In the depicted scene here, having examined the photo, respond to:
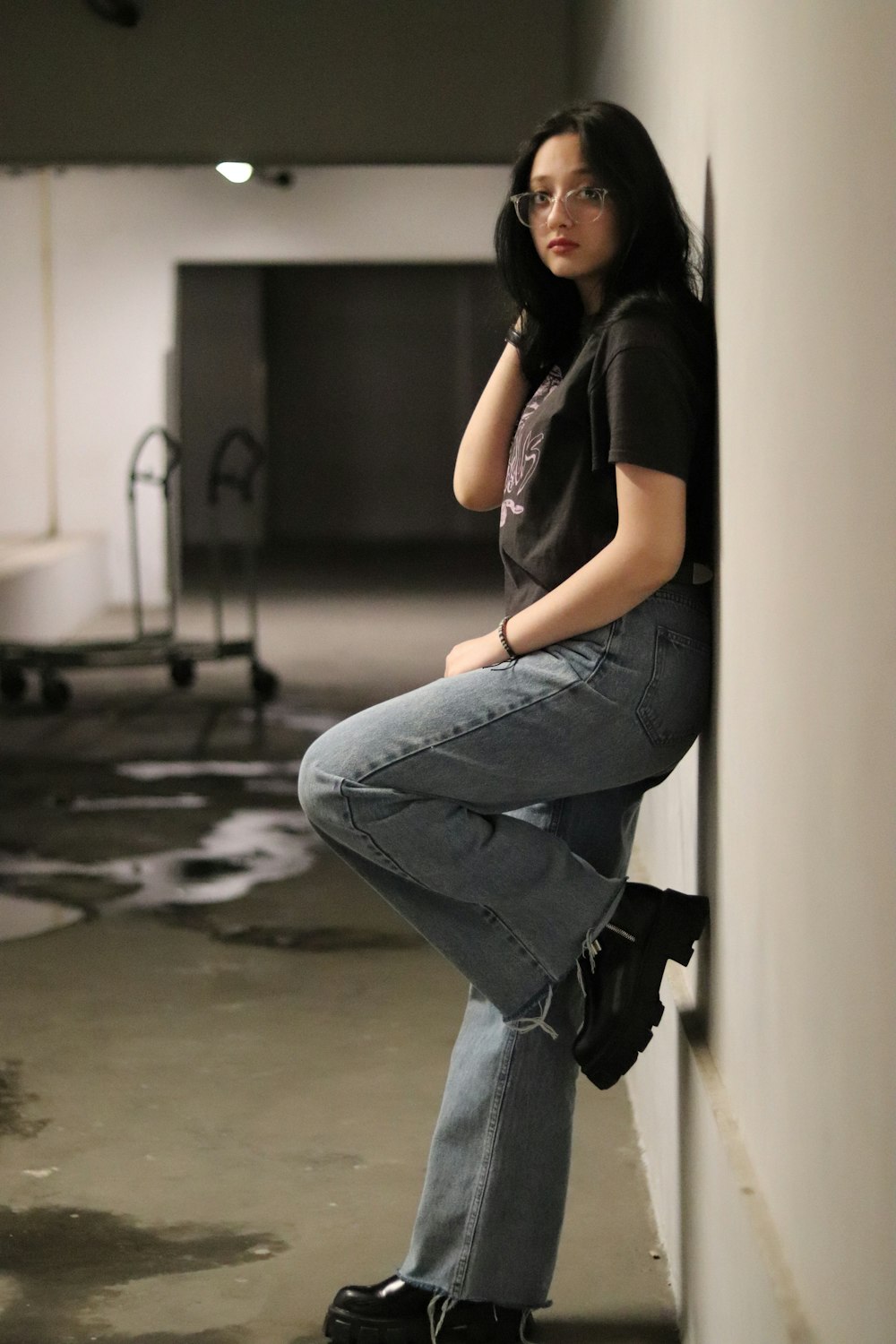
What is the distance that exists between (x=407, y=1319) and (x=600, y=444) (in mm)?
1166

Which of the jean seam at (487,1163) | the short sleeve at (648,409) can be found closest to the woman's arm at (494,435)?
the short sleeve at (648,409)

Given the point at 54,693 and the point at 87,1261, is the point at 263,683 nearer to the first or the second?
the point at 54,693

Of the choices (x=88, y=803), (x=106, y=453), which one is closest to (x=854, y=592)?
(x=88, y=803)

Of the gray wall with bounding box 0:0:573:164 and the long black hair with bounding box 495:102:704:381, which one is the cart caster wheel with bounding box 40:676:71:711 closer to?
the gray wall with bounding box 0:0:573:164

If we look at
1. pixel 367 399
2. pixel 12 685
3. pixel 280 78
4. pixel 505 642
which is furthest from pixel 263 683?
pixel 367 399

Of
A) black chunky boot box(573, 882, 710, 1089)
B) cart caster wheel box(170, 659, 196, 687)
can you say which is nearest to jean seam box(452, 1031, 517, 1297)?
black chunky boot box(573, 882, 710, 1089)

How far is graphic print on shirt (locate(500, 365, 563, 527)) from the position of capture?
80.3 inches

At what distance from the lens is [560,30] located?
4.99m

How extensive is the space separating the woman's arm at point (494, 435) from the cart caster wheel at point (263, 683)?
17.7ft

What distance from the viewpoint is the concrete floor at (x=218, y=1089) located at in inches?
90.8

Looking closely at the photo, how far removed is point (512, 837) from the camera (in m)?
1.99

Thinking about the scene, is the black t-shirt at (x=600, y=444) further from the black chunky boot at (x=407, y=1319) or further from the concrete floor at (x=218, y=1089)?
the concrete floor at (x=218, y=1089)

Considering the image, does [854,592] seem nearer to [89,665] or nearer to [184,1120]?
[184,1120]

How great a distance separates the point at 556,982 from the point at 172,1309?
738mm
